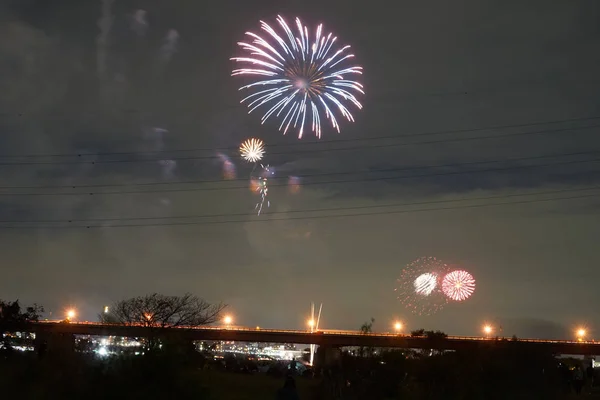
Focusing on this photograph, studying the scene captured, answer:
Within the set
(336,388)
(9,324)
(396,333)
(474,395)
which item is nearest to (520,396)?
(474,395)

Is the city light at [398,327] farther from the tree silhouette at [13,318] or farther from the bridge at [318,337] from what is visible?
the tree silhouette at [13,318]

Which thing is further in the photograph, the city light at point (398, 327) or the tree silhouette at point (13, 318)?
the city light at point (398, 327)

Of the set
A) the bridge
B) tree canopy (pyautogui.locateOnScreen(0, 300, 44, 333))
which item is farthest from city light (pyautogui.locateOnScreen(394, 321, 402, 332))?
tree canopy (pyautogui.locateOnScreen(0, 300, 44, 333))

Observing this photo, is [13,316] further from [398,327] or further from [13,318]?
[398,327]

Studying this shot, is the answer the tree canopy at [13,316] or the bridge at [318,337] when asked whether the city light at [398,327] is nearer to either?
the bridge at [318,337]

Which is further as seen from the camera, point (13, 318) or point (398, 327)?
point (398, 327)

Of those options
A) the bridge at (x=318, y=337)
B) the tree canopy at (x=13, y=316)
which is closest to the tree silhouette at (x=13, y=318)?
the tree canopy at (x=13, y=316)

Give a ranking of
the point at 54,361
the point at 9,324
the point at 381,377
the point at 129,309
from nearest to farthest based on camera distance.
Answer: the point at 54,361, the point at 381,377, the point at 9,324, the point at 129,309

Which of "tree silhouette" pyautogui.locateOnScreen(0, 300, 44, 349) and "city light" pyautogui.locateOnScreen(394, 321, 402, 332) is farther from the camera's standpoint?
"city light" pyautogui.locateOnScreen(394, 321, 402, 332)

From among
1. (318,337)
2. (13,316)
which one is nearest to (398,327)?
(318,337)

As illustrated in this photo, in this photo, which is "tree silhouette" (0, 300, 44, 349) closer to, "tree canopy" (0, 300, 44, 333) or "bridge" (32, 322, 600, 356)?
"tree canopy" (0, 300, 44, 333)

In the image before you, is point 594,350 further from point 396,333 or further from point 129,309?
point 129,309
